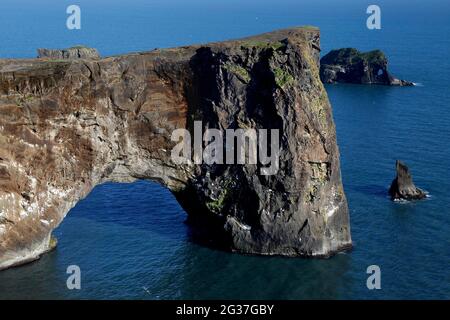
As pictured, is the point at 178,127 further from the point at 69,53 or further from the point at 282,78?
the point at 69,53

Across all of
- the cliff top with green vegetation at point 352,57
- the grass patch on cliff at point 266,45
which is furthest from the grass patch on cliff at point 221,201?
the cliff top with green vegetation at point 352,57

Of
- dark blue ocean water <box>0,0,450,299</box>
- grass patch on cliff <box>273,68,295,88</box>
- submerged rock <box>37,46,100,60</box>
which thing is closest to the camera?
dark blue ocean water <box>0,0,450,299</box>

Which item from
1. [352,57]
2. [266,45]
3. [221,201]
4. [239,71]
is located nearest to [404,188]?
[221,201]

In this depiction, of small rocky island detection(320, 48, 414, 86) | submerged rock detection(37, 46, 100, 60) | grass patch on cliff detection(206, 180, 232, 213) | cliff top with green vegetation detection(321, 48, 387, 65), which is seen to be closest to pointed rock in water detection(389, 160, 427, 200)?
grass patch on cliff detection(206, 180, 232, 213)

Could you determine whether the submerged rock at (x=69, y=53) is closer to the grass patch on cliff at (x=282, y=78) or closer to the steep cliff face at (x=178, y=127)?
the steep cliff face at (x=178, y=127)

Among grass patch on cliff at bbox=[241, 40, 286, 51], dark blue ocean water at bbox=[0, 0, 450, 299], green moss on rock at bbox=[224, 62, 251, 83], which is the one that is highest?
grass patch on cliff at bbox=[241, 40, 286, 51]

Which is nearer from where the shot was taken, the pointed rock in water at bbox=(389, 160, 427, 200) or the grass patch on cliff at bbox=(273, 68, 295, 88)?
the grass patch on cliff at bbox=(273, 68, 295, 88)

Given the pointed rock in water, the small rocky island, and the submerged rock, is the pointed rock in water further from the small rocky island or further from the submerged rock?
the small rocky island
